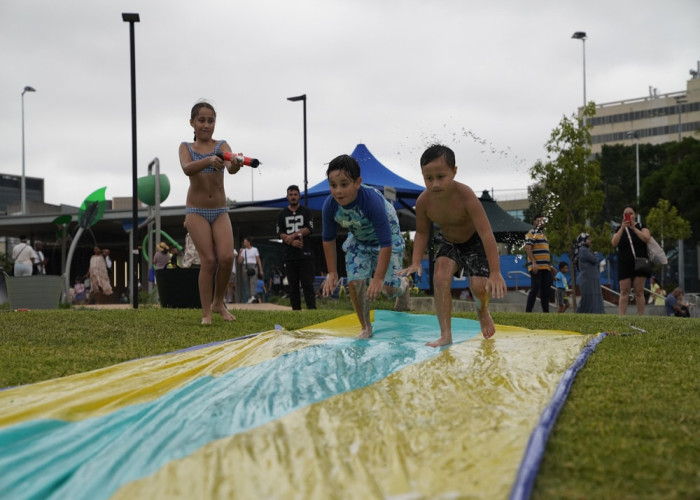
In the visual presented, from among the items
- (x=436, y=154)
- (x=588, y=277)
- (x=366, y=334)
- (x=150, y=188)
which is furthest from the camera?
(x=150, y=188)

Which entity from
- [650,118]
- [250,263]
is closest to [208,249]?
[250,263]

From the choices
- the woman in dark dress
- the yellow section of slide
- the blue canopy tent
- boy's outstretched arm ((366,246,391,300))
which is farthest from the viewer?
the blue canopy tent

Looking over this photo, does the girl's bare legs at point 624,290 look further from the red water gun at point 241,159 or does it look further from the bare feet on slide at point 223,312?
the red water gun at point 241,159

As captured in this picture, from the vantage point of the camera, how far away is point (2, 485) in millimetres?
2109

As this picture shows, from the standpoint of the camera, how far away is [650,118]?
3268 inches

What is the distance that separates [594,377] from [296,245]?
22.0 feet

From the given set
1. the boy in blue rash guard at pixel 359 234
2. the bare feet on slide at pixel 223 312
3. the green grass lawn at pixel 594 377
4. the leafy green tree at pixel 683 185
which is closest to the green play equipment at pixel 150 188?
the green grass lawn at pixel 594 377

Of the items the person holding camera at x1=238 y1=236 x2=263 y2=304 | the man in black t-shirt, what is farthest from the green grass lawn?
the person holding camera at x1=238 y1=236 x2=263 y2=304

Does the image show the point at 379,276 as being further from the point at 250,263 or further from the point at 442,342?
the point at 250,263

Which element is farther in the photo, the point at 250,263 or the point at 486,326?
the point at 250,263

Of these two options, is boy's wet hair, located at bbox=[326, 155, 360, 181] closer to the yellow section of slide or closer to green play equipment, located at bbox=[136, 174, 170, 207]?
the yellow section of slide

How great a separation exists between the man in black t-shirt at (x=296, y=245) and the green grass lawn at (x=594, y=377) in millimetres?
2309

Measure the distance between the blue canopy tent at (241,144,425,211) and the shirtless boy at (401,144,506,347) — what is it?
11080 mm

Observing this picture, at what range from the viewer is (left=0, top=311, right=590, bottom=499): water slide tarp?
2.02 metres
